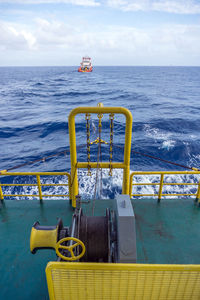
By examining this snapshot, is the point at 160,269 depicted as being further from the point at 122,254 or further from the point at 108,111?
the point at 108,111

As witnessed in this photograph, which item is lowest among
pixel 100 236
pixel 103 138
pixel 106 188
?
pixel 106 188

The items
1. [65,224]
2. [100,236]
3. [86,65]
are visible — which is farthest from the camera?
[86,65]

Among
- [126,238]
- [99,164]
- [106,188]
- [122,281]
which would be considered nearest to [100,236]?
[126,238]

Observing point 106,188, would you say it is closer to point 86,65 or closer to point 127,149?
point 127,149

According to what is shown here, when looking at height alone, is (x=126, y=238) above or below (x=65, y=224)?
above

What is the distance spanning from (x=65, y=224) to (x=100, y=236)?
85.8 inches

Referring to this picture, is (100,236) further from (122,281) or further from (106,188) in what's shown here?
(106,188)

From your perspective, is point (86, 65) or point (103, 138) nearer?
point (103, 138)

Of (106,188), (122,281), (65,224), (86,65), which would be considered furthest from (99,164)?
(86,65)

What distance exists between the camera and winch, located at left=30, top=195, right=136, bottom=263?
10.7 ft

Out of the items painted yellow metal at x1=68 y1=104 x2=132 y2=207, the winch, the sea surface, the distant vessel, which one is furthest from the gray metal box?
the distant vessel

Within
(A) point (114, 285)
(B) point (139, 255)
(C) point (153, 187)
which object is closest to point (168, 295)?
(A) point (114, 285)

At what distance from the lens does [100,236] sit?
3.90 metres

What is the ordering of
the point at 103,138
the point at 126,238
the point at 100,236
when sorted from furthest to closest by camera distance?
the point at 103,138 < the point at 100,236 < the point at 126,238
